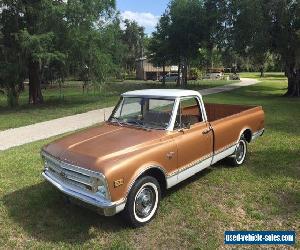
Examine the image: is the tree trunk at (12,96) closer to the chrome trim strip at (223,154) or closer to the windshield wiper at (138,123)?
the windshield wiper at (138,123)

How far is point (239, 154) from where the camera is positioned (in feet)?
27.6

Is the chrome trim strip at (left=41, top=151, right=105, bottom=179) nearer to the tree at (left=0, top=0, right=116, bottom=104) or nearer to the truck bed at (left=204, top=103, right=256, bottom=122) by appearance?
the truck bed at (left=204, top=103, right=256, bottom=122)

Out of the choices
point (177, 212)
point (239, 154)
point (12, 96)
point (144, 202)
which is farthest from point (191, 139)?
point (12, 96)

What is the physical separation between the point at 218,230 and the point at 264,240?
629mm

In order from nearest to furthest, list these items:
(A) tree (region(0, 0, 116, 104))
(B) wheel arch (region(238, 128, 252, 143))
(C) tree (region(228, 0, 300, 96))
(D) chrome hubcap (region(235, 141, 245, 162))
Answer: (D) chrome hubcap (region(235, 141, 245, 162)) → (B) wheel arch (region(238, 128, 252, 143)) → (A) tree (region(0, 0, 116, 104)) → (C) tree (region(228, 0, 300, 96))

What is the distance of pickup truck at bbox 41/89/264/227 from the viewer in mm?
5148

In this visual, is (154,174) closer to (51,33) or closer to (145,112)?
(145,112)

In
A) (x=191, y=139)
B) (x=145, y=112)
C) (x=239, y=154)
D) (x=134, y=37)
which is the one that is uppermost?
(x=134, y=37)

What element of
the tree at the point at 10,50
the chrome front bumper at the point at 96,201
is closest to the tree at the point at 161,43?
the tree at the point at 10,50

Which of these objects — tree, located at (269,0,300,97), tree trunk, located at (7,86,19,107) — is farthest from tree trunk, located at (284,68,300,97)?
tree trunk, located at (7,86,19,107)

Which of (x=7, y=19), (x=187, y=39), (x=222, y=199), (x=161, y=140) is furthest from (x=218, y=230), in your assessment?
(x=187, y=39)

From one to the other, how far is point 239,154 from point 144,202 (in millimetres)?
3480

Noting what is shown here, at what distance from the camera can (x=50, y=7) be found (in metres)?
19.5

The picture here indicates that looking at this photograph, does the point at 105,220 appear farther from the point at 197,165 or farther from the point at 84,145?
the point at 197,165
